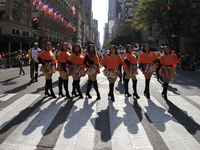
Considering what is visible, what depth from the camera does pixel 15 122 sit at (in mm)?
4551

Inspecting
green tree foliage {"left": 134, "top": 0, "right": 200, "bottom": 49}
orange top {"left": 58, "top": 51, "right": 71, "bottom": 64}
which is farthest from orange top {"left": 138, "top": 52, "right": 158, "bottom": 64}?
green tree foliage {"left": 134, "top": 0, "right": 200, "bottom": 49}

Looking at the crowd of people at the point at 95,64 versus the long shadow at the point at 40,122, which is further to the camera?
the crowd of people at the point at 95,64

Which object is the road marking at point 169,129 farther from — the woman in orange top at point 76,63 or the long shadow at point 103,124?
the woman in orange top at point 76,63

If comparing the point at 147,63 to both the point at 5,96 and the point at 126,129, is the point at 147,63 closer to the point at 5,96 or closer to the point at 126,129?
the point at 126,129

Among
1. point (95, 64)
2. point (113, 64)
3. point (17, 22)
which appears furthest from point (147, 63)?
point (17, 22)

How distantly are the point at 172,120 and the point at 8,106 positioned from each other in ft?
14.8

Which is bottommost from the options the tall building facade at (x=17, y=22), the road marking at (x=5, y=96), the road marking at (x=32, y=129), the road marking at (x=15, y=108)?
the road marking at (x=32, y=129)

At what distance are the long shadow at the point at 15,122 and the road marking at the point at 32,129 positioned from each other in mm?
86

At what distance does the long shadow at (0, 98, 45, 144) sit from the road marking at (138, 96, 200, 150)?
3.04 meters

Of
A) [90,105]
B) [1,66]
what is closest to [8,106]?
[90,105]

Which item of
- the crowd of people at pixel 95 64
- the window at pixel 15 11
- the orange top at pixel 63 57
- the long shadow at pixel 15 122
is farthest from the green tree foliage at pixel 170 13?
the long shadow at pixel 15 122

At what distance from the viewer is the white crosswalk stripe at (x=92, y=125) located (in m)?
3.54

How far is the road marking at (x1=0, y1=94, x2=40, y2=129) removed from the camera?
15.5 feet

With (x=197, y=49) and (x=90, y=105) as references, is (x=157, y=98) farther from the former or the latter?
(x=197, y=49)
